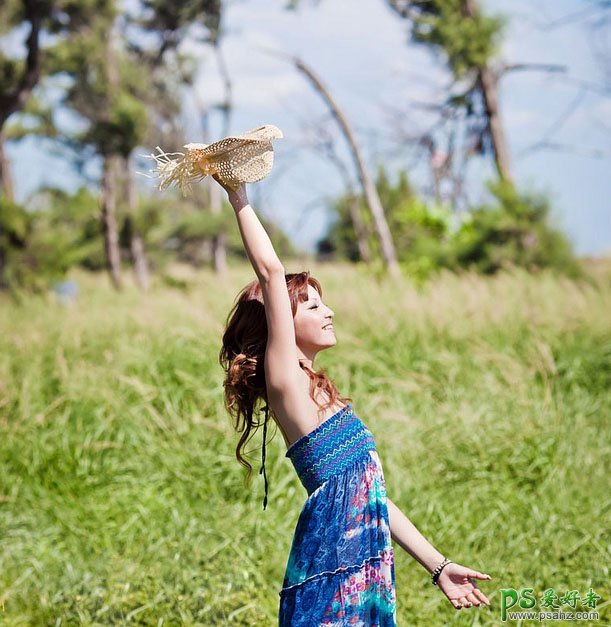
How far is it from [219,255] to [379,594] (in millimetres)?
19619

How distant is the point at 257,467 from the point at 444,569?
266 centimetres

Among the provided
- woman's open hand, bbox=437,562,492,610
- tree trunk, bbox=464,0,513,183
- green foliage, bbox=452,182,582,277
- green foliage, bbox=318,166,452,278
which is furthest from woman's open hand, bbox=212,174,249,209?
tree trunk, bbox=464,0,513,183

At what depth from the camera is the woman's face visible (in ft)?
7.16

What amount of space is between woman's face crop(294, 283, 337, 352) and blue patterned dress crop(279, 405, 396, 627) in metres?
0.20

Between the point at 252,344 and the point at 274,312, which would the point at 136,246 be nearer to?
the point at 252,344

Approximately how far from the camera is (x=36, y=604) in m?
3.81

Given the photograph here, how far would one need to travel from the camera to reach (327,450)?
209 cm

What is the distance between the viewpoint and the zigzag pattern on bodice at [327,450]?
208 centimetres

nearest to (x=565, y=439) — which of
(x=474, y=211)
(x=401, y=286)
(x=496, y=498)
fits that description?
(x=496, y=498)

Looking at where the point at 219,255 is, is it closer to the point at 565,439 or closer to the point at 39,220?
the point at 39,220

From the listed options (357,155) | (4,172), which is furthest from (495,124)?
(4,172)

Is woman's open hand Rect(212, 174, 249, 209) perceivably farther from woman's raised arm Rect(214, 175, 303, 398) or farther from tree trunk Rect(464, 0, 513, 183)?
tree trunk Rect(464, 0, 513, 183)

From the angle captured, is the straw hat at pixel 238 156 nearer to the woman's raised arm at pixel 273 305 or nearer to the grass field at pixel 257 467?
the woman's raised arm at pixel 273 305

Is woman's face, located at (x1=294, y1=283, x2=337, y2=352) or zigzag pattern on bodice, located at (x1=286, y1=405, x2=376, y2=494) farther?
woman's face, located at (x1=294, y1=283, x2=337, y2=352)
